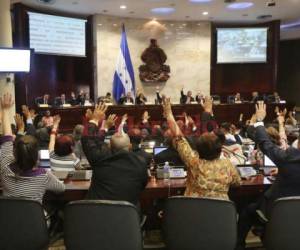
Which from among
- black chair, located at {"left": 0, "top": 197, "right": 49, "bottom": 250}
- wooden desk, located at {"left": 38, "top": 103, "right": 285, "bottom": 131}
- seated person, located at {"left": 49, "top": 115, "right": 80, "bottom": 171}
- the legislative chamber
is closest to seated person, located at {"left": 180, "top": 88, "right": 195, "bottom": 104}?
the legislative chamber

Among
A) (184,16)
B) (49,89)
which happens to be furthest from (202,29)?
(49,89)

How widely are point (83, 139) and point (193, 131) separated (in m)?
3.69

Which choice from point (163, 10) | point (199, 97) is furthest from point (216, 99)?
point (163, 10)

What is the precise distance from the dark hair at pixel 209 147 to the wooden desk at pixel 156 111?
7.49 meters

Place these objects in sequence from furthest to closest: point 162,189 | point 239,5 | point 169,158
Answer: point 239,5 → point 169,158 → point 162,189

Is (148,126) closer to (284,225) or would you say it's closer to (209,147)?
Answer: (209,147)

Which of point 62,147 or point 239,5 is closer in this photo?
point 62,147

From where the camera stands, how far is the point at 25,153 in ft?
8.25

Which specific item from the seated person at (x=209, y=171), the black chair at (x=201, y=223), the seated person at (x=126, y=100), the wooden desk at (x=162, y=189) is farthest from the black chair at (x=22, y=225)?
the seated person at (x=126, y=100)

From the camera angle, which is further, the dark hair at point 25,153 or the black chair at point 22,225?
the dark hair at point 25,153

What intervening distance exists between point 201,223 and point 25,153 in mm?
1266

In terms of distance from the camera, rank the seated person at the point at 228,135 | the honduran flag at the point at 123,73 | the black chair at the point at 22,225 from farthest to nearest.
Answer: the honduran flag at the point at 123,73 < the seated person at the point at 228,135 < the black chair at the point at 22,225

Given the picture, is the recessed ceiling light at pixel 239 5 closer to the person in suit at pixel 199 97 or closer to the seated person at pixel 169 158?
the person in suit at pixel 199 97

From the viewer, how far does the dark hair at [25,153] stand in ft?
8.25
